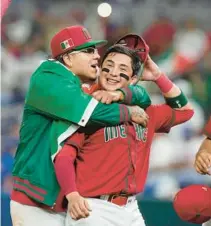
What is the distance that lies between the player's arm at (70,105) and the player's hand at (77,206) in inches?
12.0

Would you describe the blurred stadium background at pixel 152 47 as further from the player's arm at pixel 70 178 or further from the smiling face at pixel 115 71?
the player's arm at pixel 70 178

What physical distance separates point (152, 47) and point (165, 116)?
396cm

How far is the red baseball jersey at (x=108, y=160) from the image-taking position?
2984mm

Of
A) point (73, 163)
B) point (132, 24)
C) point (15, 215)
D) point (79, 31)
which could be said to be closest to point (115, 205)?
point (73, 163)

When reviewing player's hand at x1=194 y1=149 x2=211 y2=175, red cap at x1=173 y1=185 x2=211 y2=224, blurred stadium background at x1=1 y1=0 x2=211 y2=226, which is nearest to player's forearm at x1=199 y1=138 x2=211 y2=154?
player's hand at x1=194 y1=149 x2=211 y2=175

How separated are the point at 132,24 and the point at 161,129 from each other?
4.15 m

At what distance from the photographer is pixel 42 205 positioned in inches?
121

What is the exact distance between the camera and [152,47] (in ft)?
23.7

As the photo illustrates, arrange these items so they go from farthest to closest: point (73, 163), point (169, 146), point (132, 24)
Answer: point (132, 24) < point (169, 146) < point (73, 163)

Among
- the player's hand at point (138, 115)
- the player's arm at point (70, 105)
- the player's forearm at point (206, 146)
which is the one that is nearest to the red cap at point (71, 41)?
the player's arm at point (70, 105)

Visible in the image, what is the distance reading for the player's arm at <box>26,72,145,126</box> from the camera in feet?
9.66

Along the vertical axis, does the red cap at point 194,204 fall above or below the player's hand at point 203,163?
below

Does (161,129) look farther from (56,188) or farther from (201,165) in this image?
(56,188)

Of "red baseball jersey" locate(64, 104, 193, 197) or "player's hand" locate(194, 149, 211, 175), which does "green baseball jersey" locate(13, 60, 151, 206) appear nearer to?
"red baseball jersey" locate(64, 104, 193, 197)
